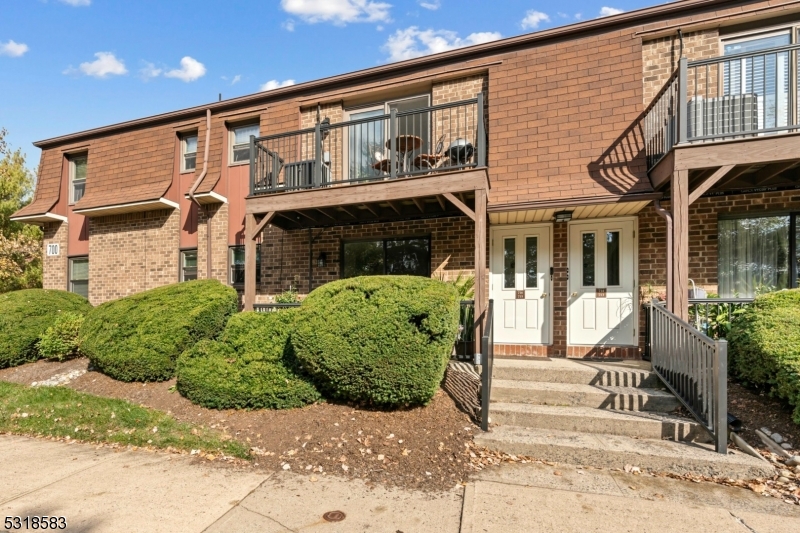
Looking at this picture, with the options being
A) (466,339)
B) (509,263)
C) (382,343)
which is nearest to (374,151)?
(509,263)

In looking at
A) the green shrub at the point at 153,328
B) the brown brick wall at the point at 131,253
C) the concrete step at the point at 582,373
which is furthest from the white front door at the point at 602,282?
the brown brick wall at the point at 131,253

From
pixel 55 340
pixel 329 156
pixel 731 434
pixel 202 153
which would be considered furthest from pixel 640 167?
pixel 55 340

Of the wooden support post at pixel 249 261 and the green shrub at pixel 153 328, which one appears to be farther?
the wooden support post at pixel 249 261

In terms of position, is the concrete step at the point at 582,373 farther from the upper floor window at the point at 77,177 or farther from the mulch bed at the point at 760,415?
the upper floor window at the point at 77,177

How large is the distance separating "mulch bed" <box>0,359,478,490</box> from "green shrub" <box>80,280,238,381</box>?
0.73 metres

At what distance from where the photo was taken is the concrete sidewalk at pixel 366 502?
282cm

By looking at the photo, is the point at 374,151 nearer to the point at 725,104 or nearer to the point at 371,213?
the point at 371,213

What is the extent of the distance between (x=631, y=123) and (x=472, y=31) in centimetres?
439

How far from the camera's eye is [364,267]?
7938mm

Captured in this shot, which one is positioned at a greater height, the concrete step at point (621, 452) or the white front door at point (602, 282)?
the white front door at point (602, 282)

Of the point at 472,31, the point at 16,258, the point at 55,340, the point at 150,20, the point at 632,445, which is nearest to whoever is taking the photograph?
the point at 632,445

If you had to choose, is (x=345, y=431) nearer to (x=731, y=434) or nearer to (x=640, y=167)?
(x=731, y=434)

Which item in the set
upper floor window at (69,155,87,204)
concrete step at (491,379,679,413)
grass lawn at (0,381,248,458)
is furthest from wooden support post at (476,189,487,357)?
upper floor window at (69,155,87,204)

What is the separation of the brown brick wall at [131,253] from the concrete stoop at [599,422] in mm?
8253
